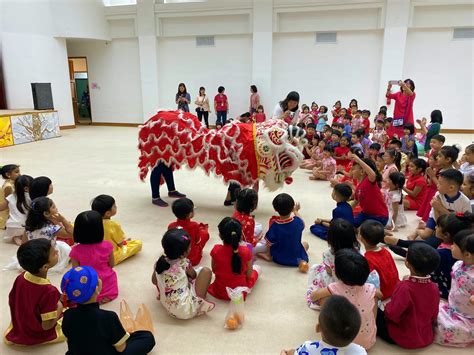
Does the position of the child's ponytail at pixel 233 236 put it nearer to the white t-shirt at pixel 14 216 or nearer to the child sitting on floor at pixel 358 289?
the child sitting on floor at pixel 358 289

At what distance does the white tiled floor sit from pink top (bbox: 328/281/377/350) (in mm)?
137

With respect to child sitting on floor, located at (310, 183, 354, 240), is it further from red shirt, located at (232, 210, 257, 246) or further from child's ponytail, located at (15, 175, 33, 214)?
child's ponytail, located at (15, 175, 33, 214)

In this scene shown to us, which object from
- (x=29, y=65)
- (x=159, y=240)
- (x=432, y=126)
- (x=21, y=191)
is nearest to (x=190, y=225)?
(x=159, y=240)

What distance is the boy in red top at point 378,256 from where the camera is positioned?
2305 mm

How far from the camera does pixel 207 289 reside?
2561 mm

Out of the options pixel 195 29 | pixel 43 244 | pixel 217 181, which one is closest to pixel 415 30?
pixel 195 29

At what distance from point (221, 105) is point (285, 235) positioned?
8.55 metres

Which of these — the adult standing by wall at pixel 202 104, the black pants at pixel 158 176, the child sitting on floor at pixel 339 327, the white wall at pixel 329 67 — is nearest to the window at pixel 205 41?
the adult standing by wall at pixel 202 104

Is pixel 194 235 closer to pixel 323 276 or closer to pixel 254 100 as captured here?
pixel 323 276

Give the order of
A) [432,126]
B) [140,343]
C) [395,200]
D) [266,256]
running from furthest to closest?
[432,126]
[395,200]
[266,256]
[140,343]

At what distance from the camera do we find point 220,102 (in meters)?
11.0

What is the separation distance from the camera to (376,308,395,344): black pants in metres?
2.12

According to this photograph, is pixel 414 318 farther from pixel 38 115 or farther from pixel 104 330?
pixel 38 115

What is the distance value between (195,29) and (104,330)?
11014mm
